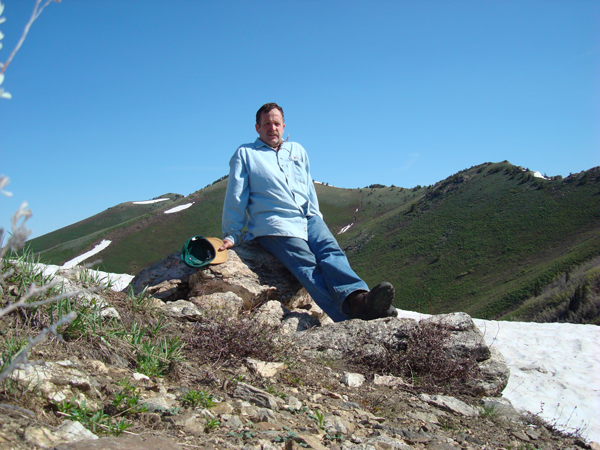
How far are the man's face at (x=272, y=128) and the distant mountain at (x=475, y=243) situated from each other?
43.5 ft

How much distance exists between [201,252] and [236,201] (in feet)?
2.36

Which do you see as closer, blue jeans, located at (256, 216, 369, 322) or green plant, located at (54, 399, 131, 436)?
green plant, located at (54, 399, 131, 436)

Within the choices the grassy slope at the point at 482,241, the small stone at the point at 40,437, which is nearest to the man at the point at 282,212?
the small stone at the point at 40,437

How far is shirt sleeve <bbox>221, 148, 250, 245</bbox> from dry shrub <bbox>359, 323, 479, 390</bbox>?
2.17 meters

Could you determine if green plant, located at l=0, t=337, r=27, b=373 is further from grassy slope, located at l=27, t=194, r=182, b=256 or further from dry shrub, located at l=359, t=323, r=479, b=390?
grassy slope, located at l=27, t=194, r=182, b=256

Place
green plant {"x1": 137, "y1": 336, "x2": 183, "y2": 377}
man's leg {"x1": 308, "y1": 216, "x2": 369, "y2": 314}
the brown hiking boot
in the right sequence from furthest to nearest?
man's leg {"x1": 308, "y1": 216, "x2": 369, "y2": 314}
the brown hiking boot
green plant {"x1": 137, "y1": 336, "x2": 183, "y2": 377}

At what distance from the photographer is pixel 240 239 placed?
5086 millimetres

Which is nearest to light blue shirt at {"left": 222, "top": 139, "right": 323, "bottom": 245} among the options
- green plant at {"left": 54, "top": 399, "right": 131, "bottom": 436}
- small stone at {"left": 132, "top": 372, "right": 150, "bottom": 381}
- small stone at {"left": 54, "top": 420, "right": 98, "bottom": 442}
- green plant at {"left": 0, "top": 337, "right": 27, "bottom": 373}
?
small stone at {"left": 132, "top": 372, "right": 150, "bottom": 381}

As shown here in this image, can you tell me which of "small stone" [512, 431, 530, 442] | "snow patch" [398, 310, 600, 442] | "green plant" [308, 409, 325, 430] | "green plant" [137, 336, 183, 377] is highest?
"green plant" [137, 336, 183, 377]

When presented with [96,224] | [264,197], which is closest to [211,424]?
[264,197]

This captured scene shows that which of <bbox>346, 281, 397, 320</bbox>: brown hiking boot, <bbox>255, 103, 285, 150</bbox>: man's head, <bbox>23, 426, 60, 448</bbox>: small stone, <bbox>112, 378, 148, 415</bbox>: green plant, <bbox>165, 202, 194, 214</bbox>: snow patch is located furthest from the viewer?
<bbox>165, 202, 194, 214</bbox>: snow patch

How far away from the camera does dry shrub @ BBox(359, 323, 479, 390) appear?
3461mm

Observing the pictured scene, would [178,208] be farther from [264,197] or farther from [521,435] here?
[521,435]

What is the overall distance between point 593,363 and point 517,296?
2154 centimetres
